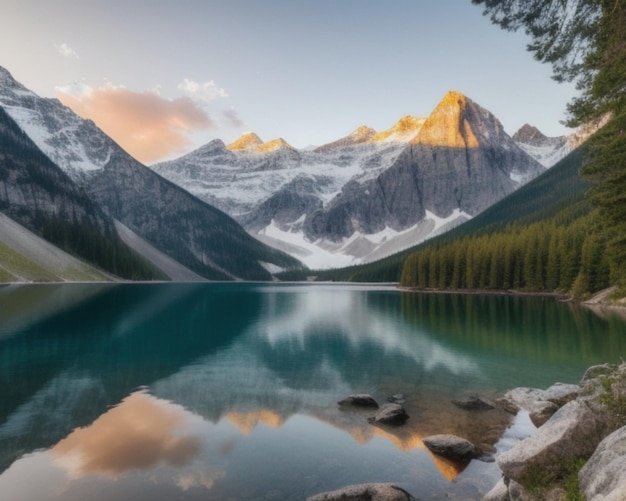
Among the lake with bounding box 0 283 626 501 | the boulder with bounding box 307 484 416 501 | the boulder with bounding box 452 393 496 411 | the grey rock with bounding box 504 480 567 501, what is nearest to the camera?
the grey rock with bounding box 504 480 567 501

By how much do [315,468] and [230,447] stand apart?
13.8 feet

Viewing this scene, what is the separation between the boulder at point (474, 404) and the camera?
2573 cm

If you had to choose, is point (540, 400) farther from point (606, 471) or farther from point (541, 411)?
point (606, 471)

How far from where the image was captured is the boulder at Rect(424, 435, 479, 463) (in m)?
18.6

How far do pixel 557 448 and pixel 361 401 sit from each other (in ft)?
51.0

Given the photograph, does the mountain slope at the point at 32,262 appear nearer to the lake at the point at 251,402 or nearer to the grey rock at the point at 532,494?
the lake at the point at 251,402

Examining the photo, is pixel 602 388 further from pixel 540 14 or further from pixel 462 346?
pixel 462 346

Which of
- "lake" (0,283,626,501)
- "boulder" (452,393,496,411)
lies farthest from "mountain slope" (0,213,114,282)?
"boulder" (452,393,496,411)

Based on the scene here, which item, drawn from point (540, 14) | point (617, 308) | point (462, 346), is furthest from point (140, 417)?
point (617, 308)

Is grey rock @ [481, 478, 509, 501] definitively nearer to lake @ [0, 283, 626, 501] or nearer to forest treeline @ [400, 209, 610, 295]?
lake @ [0, 283, 626, 501]

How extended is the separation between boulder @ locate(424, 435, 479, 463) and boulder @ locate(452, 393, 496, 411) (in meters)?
6.63

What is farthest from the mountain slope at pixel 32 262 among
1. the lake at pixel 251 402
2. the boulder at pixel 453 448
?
the boulder at pixel 453 448

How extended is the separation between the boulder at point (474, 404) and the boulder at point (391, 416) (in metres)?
4.17

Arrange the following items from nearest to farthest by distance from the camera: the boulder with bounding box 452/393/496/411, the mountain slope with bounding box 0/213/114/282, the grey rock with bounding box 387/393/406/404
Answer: the boulder with bounding box 452/393/496/411 < the grey rock with bounding box 387/393/406/404 < the mountain slope with bounding box 0/213/114/282
